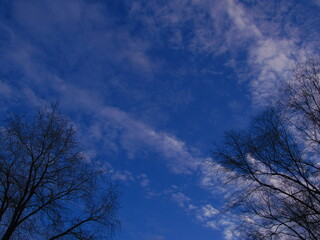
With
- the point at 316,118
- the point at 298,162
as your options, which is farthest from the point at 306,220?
the point at 316,118

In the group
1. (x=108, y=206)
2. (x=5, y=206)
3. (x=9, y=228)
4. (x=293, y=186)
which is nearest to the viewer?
(x=9, y=228)

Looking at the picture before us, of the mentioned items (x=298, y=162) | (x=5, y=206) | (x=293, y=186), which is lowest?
(x=5, y=206)

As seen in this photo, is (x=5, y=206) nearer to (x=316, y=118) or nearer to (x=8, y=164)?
(x=8, y=164)

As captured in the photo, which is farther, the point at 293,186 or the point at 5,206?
the point at 293,186

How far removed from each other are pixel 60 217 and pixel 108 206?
1.63m

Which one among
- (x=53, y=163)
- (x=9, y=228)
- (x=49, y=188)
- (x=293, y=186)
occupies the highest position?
(x=293, y=186)

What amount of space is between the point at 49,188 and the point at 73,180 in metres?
0.79

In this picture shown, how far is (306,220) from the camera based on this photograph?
8172 mm

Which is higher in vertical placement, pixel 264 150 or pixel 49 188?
pixel 264 150

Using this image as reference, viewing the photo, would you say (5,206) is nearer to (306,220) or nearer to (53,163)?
(53,163)

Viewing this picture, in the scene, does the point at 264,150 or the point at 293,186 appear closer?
the point at 293,186

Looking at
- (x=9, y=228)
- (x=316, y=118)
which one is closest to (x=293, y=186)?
(x=316, y=118)

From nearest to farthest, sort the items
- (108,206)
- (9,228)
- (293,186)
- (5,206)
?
(9,228) < (5,206) < (293,186) < (108,206)

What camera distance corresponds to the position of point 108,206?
944 centimetres
